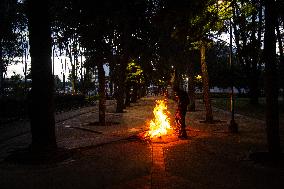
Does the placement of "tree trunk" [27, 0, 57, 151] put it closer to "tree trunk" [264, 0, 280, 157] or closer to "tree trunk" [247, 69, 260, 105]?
"tree trunk" [264, 0, 280, 157]

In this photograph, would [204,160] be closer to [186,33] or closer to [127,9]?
[186,33]

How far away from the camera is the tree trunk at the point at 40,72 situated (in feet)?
39.4

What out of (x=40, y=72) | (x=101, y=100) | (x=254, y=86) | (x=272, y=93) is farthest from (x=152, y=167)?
(x=254, y=86)

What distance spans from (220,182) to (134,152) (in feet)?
15.1

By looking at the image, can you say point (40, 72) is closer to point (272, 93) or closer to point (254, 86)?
point (272, 93)

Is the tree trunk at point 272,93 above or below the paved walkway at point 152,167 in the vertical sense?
above

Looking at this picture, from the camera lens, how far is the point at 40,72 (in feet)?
39.5

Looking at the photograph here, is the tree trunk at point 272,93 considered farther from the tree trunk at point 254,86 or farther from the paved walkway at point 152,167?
the tree trunk at point 254,86

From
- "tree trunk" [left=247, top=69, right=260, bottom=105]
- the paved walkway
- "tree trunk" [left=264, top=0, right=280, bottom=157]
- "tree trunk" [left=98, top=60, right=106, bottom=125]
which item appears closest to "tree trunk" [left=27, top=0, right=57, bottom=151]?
the paved walkway

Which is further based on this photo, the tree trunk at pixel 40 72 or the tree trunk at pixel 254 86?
the tree trunk at pixel 254 86

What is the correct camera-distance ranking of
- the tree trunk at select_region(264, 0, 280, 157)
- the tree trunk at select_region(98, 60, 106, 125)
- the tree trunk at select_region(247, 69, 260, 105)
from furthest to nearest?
the tree trunk at select_region(247, 69, 260, 105)
the tree trunk at select_region(98, 60, 106, 125)
the tree trunk at select_region(264, 0, 280, 157)

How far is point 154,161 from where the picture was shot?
1082 cm

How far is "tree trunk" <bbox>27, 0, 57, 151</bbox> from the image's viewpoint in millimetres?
12023

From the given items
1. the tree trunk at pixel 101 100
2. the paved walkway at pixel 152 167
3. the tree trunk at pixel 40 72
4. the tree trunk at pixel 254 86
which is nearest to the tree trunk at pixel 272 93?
the paved walkway at pixel 152 167
